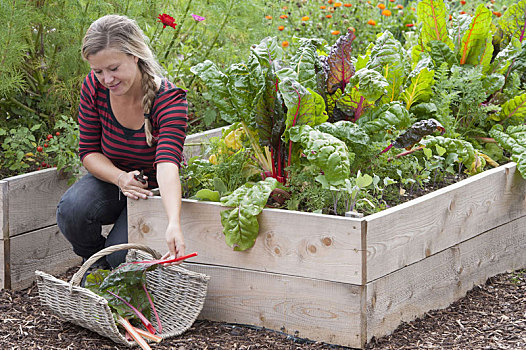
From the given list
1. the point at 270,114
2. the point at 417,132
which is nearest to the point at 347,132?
the point at 270,114

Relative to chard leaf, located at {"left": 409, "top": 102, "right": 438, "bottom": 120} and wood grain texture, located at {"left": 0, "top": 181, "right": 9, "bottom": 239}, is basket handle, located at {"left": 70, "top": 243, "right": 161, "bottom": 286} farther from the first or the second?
chard leaf, located at {"left": 409, "top": 102, "right": 438, "bottom": 120}

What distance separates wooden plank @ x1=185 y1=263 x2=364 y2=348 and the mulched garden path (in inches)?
1.8

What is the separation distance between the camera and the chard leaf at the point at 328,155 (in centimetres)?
278

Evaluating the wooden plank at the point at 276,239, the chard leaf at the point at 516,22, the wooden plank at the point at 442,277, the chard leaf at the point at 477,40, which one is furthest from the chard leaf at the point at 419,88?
the wooden plank at the point at 276,239

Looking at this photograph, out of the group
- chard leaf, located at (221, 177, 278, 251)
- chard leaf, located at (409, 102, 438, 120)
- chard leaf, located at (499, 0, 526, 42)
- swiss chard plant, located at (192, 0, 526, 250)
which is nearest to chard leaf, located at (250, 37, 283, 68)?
swiss chard plant, located at (192, 0, 526, 250)

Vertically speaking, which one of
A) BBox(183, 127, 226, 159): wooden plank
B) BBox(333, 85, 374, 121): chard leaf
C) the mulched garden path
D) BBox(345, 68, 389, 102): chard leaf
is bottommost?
the mulched garden path

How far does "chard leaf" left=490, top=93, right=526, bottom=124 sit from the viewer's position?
3.77 meters

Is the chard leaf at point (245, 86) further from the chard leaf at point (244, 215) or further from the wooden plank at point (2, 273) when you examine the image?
the wooden plank at point (2, 273)

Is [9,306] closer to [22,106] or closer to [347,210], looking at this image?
[22,106]

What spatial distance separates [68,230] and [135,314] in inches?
23.9

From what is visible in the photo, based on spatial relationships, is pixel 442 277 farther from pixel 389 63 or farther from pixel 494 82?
pixel 494 82

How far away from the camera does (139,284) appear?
3018 mm

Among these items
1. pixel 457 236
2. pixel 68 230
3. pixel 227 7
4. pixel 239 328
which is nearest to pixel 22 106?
pixel 68 230

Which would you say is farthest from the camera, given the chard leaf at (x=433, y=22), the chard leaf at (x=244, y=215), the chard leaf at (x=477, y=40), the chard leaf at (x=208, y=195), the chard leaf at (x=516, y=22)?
the chard leaf at (x=516, y=22)
